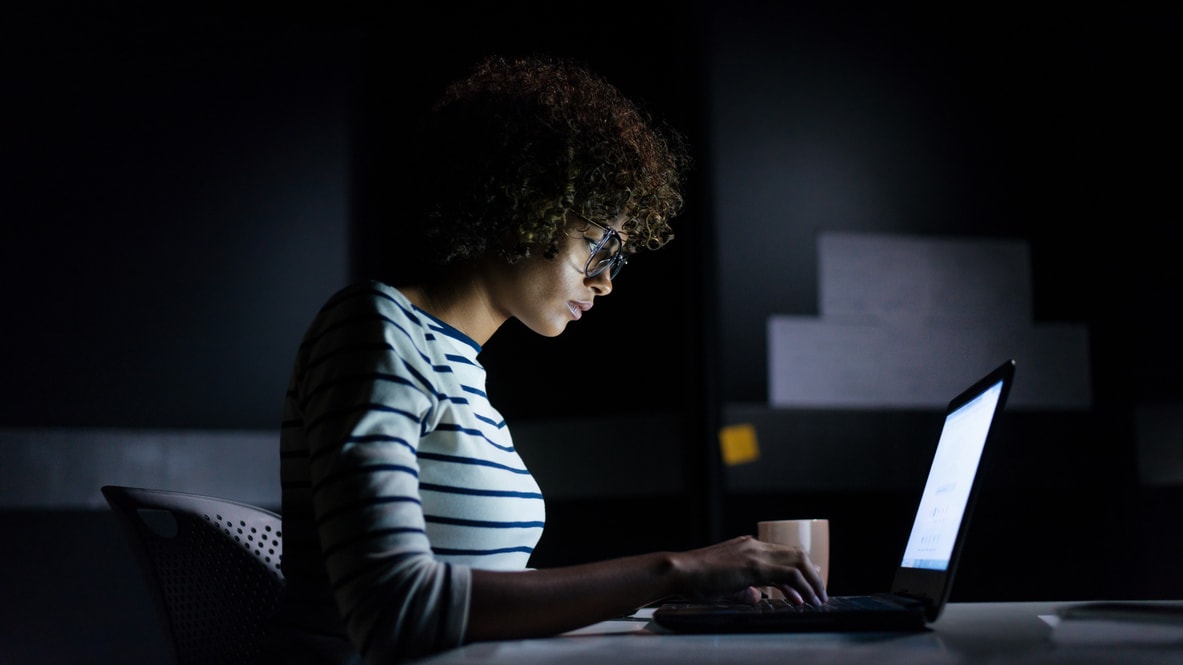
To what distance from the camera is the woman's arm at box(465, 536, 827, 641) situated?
34.1 inches

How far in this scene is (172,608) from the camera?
4.25 ft

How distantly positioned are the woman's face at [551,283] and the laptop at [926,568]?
→ 0.45m

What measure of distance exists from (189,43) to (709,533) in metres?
2.35

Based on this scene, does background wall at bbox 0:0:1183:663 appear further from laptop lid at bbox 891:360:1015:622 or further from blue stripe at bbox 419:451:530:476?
blue stripe at bbox 419:451:530:476

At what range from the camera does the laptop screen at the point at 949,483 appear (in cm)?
99

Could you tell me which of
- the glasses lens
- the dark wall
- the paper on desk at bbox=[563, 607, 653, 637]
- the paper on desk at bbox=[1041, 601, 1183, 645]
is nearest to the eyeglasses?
the glasses lens

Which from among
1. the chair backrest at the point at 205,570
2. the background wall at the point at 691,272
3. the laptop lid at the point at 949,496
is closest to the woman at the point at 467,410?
the laptop lid at the point at 949,496

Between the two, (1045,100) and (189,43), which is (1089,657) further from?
(189,43)

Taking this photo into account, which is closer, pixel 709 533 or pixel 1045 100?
pixel 709 533

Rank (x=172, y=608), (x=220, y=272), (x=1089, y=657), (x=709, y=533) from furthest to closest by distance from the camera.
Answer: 1. (x=220, y=272)
2. (x=709, y=533)
3. (x=172, y=608)
4. (x=1089, y=657)

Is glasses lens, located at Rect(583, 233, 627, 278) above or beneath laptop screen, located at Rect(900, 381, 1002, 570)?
above

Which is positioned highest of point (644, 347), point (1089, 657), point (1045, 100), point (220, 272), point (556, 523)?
point (1045, 100)

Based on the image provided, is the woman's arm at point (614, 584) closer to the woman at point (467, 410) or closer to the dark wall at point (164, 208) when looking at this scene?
the woman at point (467, 410)

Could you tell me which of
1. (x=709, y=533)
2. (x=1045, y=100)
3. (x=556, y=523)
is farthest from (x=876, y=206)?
(x=556, y=523)
